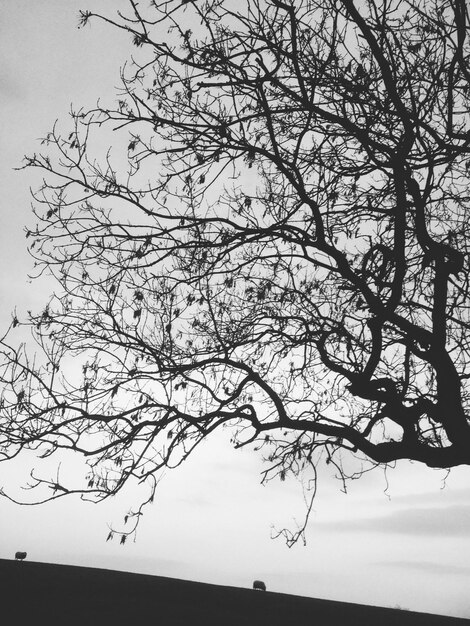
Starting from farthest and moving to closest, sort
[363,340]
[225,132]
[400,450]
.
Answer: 1. [363,340]
2. [400,450]
3. [225,132]

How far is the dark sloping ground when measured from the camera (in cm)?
489

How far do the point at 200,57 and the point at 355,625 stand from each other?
6542 mm

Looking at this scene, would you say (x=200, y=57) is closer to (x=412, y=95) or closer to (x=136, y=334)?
(x=412, y=95)

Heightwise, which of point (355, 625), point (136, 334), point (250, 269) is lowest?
point (355, 625)

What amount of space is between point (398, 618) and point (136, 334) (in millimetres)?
4991

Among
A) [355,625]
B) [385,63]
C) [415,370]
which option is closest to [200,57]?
[385,63]

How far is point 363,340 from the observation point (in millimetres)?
9008

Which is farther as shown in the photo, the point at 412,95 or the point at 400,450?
the point at 400,450

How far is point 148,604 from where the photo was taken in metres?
5.62

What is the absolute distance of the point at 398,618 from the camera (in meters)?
6.88

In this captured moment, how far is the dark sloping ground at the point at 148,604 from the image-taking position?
4895mm

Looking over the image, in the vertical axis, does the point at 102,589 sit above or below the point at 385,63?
below

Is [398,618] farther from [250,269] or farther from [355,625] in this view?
[250,269]

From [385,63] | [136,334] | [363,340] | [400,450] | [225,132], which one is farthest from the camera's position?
[363,340]
